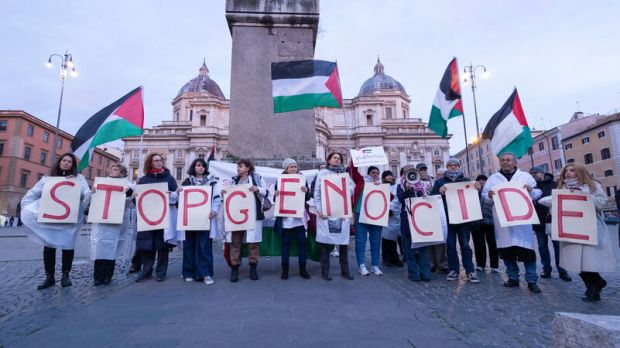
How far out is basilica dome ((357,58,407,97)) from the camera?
6731 centimetres

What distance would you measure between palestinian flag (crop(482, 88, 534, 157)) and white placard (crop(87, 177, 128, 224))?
5.89m

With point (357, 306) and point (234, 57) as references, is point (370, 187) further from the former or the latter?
point (234, 57)

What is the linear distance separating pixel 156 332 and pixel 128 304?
111 cm

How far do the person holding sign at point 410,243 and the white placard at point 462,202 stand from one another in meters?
0.40

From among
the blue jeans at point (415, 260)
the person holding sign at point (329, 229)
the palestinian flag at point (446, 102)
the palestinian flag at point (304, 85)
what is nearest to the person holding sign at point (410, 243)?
the blue jeans at point (415, 260)

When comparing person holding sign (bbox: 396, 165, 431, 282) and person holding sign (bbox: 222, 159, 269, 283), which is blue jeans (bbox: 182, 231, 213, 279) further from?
person holding sign (bbox: 396, 165, 431, 282)

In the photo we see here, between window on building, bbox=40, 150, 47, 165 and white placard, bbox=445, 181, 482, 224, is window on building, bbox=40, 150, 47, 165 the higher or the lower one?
the higher one

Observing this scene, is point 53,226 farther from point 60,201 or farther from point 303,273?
point 303,273

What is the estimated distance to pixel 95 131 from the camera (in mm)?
5469

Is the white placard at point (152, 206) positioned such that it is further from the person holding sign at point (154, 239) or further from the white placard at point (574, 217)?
the white placard at point (574, 217)

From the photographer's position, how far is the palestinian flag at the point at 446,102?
6.54 metres

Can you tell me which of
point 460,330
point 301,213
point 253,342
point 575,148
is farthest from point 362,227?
point 575,148

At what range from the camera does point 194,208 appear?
4816mm

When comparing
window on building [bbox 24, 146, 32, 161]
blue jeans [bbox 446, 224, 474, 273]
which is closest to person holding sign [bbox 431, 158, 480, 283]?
blue jeans [bbox 446, 224, 474, 273]
